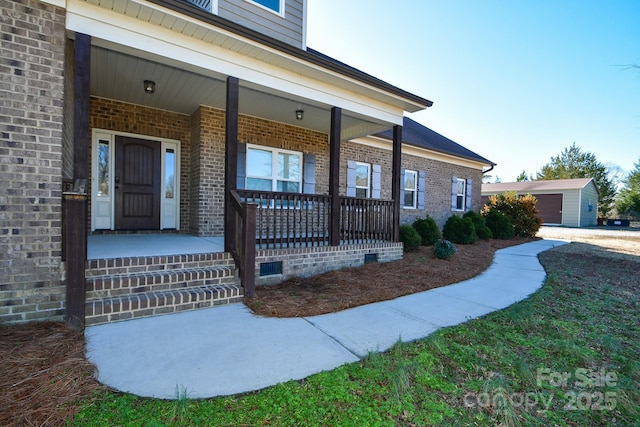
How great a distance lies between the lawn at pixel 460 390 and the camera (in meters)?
1.83

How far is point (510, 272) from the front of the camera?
20.7 feet

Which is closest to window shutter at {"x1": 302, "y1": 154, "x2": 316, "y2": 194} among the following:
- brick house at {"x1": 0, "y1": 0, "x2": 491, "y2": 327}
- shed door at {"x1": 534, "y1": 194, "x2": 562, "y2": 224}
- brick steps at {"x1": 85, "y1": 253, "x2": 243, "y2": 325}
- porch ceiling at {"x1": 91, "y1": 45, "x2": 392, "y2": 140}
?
brick house at {"x1": 0, "y1": 0, "x2": 491, "y2": 327}

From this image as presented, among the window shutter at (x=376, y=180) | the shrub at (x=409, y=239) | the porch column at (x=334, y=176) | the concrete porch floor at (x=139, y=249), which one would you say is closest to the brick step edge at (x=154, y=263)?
the concrete porch floor at (x=139, y=249)

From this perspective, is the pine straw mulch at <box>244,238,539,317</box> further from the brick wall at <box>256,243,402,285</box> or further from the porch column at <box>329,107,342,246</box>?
the porch column at <box>329,107,342,246</box>

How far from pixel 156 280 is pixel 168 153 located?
4.14m

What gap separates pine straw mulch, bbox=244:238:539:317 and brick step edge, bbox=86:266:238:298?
0.52m

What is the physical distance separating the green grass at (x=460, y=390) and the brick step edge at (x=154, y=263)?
6.54ft

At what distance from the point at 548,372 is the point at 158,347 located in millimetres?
3264

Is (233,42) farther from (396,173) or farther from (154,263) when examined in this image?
(396,173)

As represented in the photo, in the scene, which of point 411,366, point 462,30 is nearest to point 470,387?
point 411,366

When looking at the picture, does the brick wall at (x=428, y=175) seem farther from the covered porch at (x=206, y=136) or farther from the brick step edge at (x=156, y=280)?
the brick step edge at (x=156, y=280)

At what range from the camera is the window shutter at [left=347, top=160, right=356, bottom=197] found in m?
9.21

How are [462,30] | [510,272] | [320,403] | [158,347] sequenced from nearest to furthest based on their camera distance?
[320,403]
[158,347]
[510,272]
[462,30]

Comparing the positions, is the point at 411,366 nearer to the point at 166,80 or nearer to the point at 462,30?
the point at 166,80
